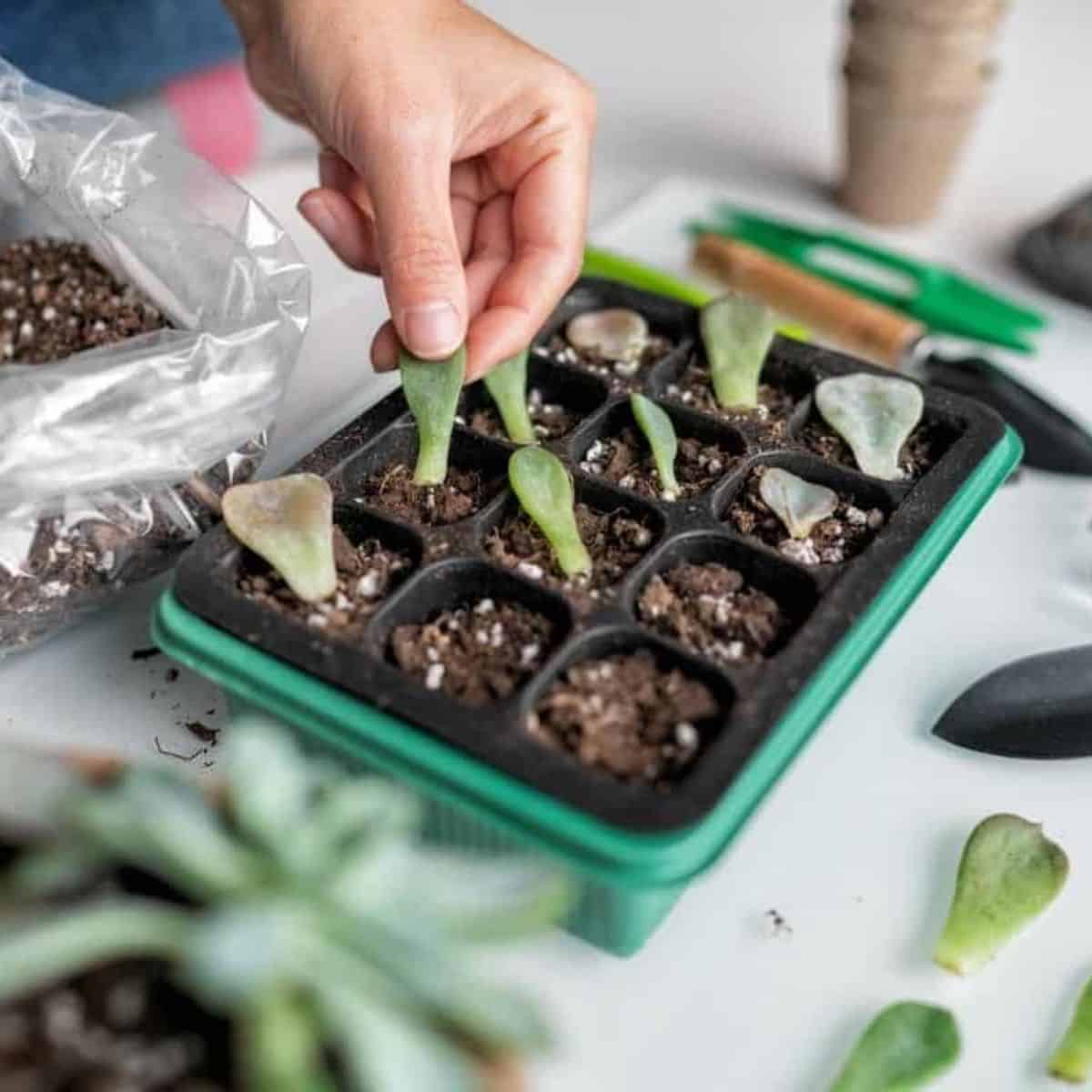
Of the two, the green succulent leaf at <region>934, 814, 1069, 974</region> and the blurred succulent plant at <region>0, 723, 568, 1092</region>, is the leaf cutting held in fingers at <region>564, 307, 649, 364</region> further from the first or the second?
the blurred succulent plant at <region>0, 723, 568, 1092</region>

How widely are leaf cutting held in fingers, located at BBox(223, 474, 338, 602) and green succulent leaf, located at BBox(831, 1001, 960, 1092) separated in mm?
265

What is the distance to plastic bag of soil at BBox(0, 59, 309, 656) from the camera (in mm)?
575

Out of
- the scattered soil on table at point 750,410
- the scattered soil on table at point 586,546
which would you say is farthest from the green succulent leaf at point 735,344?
the scattered soil on table at point 586,546

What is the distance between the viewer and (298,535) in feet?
1.85

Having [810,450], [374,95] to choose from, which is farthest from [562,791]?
[374,95]

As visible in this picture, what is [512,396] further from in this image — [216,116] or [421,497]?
[216,116]

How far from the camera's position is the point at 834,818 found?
0.60 meters

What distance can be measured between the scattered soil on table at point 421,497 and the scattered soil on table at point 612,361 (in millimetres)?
99

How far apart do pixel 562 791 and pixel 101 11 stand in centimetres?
75

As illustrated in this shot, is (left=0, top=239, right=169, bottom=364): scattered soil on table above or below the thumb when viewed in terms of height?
below

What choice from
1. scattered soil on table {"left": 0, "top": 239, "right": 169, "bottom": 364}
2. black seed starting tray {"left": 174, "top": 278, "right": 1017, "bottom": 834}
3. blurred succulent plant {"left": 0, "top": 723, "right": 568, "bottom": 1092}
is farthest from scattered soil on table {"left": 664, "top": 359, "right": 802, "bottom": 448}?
blurred succulent plant {"left": 0, "top": 723, "right": 568, "bottom": 1092}

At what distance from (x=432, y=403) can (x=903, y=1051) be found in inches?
13.0

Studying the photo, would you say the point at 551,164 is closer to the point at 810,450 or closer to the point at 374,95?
the point at 374,95

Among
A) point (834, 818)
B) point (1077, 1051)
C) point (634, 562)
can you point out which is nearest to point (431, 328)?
point (634, 562)
